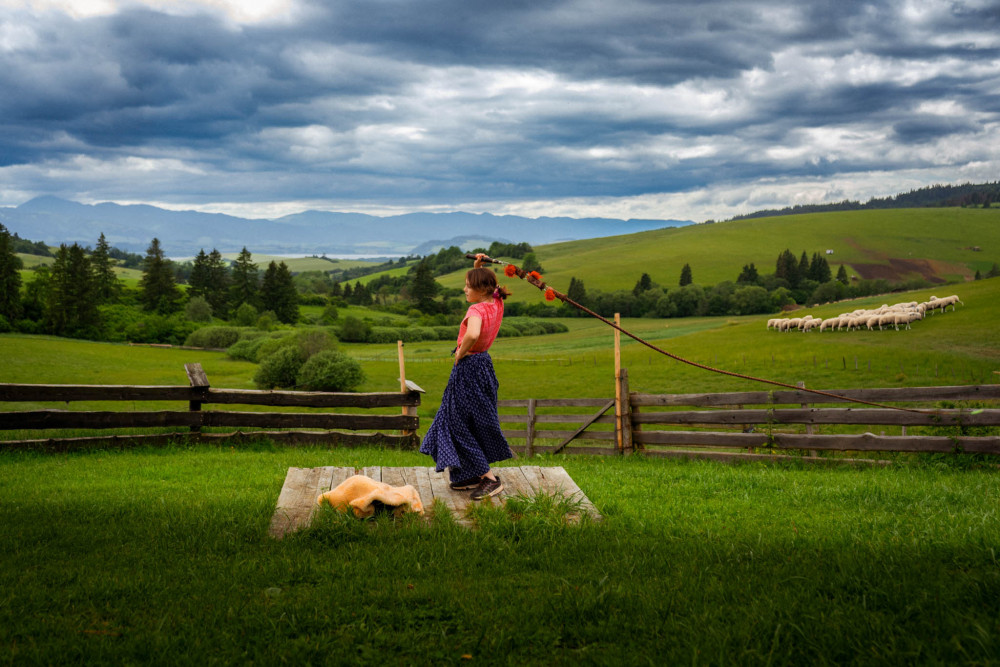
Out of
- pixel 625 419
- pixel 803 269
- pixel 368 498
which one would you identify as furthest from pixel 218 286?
pixel 368 498

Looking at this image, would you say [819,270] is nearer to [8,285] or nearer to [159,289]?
[159,289]

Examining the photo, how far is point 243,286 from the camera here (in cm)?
9144

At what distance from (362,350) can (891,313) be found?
50.3m

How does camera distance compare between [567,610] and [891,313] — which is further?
[891,313]

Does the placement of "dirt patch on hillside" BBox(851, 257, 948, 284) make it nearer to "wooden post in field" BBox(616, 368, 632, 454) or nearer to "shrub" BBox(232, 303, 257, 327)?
"shrub" BBox(232, 303, 257, 327)

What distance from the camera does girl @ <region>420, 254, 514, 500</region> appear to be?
20.9 feet

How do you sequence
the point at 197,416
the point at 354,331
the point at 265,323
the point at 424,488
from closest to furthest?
the point at 424,488
the point at 197,416
the point at 265,323
the point at 354,331

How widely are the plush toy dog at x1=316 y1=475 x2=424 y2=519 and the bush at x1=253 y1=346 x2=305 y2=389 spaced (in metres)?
39.0

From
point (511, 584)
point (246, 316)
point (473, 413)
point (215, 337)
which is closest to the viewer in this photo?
point (511, 584)

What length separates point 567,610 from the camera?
3.63 meters

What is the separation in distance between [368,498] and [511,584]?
1784 millimetres

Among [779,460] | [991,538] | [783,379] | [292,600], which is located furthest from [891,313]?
[292,600]

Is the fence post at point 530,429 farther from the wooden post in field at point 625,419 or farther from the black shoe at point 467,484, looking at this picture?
the black shoe at point 467,484

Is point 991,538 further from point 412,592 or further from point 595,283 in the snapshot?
point 595,283
